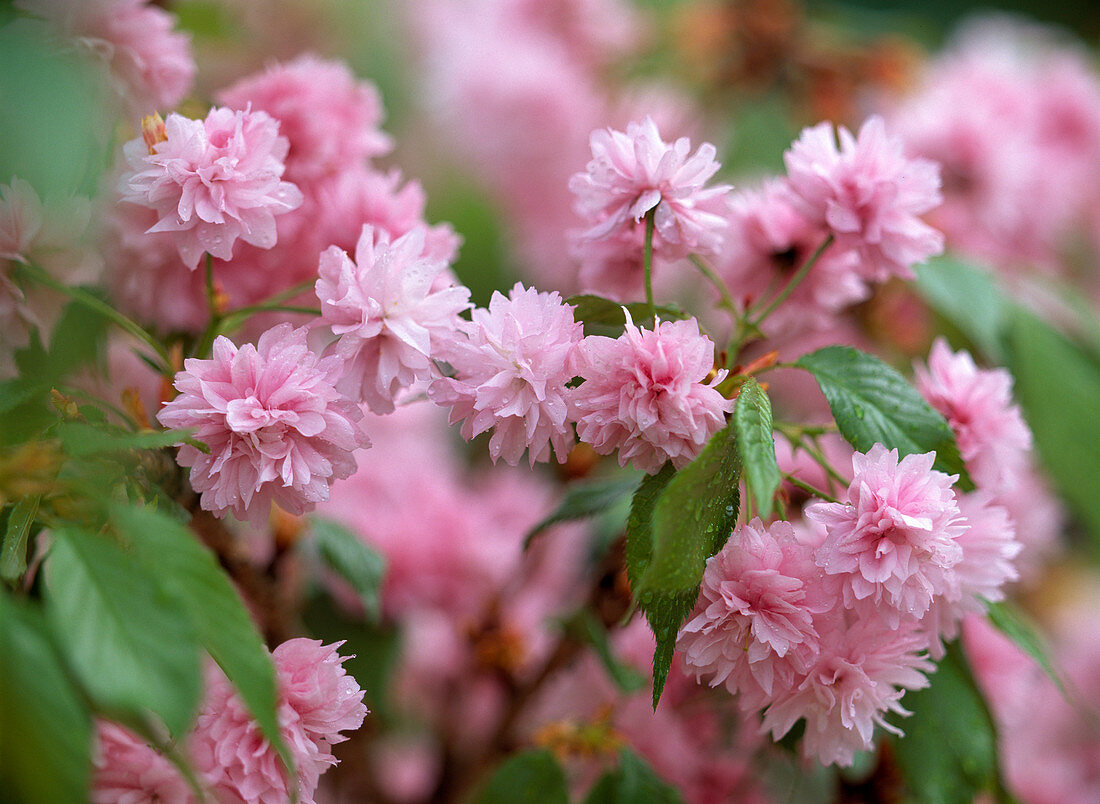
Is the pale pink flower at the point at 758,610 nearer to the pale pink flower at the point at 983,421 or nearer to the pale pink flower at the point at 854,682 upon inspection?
the pale pink flower at the point at 854,682

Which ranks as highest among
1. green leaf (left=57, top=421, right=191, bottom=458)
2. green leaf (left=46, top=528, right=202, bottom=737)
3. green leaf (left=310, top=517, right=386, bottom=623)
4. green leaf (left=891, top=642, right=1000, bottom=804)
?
green leaf (left=57, top=421, right=191, bottom=458)

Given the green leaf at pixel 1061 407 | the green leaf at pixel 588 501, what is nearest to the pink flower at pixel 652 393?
the green leaf at pixel 588 501

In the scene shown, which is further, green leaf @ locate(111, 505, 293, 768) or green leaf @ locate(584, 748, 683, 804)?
green leaf @ locate(584, 748, 683, 804)

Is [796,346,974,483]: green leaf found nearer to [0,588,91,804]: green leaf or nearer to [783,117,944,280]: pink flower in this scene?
[783,117,944,280]: pink flower

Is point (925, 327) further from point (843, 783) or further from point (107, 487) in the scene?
point (107, 487)

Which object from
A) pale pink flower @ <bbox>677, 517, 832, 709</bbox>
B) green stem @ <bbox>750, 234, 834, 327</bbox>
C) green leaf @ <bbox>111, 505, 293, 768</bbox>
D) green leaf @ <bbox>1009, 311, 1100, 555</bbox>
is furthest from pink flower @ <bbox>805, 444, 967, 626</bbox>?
green leaf @ <bbox>1009, 311, 1100, 555</bbox>

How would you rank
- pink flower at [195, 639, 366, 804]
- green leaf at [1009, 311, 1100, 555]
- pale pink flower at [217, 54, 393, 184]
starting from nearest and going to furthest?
1. pink flower at [195, 639, 366, 804]
2. pale pink flower at [217, 54, 393, 184]
3. green leaf at [1009, 311, 1100, 555]

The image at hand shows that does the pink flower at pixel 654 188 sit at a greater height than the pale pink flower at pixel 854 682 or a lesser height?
greater
